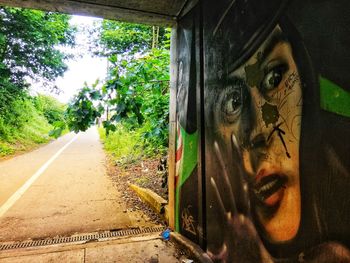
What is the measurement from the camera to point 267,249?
223 cm

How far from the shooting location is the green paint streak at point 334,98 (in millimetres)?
1542

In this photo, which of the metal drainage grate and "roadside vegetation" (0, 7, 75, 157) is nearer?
the metal drainage grate

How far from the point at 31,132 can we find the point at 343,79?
19.8 meters

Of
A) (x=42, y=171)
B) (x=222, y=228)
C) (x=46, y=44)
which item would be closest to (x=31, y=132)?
(x=46, y=44)

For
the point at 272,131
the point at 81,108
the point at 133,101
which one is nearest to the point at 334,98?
the point at 272,131

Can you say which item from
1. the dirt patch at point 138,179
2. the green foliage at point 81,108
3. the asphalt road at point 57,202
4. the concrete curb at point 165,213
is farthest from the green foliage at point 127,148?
the green foliage at point 81,108

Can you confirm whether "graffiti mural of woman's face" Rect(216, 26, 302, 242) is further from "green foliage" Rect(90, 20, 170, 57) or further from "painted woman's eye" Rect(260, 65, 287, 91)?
"green foliage" Rect(90, 20, 170, 57)

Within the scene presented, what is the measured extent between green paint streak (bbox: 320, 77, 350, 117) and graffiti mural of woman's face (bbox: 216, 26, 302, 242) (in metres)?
0.20

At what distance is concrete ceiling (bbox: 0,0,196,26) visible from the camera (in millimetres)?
3846

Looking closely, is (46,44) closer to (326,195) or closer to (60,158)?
(60,158)

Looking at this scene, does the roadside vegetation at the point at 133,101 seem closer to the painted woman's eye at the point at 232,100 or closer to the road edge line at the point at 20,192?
the road edge line at the point at 20,192

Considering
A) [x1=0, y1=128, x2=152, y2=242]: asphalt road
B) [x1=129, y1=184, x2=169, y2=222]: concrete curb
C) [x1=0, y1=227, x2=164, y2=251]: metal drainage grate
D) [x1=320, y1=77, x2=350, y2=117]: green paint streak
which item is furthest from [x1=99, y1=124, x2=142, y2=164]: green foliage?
[x1=320, y1=77, x2=350, y2=117]: green paint streak

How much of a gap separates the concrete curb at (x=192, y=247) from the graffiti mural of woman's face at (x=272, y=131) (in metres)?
1.21

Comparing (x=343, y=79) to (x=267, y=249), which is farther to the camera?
(x=267, y=249)
